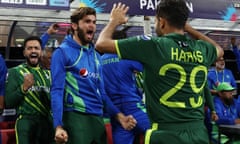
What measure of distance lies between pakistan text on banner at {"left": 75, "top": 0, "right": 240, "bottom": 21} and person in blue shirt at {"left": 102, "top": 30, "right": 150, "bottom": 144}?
163cm

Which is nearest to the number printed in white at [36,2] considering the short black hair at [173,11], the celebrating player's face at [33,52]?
the celebrating player's face at [33,52]

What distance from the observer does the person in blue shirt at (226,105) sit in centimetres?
650

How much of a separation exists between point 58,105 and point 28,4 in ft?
9.00

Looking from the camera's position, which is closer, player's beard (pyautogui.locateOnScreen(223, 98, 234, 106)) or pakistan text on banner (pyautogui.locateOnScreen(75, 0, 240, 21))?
pakistan text on banner (pyautogui.locateOnScreen(75, 0, 240, 21))

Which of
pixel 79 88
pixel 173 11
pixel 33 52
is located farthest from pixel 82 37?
pixel 33 52

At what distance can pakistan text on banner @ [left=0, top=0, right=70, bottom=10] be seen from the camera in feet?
18.1

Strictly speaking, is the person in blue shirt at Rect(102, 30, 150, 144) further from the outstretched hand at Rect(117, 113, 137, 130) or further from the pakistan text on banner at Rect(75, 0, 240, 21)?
the pakistan text on banner at Rect(75, 0, 240, 21)

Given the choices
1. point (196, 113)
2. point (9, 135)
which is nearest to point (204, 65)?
point (196, 113)

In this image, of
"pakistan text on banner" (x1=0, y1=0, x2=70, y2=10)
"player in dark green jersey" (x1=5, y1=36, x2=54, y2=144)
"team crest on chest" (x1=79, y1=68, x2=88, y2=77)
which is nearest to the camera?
"team crest on chest" (x1=79, y1=68, x2=88, y2=77)

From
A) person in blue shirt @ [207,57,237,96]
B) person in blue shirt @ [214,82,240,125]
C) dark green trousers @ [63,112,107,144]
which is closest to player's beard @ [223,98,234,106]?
person in blue shirt @ [214,82,240,125]

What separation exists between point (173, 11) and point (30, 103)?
7.74 feet

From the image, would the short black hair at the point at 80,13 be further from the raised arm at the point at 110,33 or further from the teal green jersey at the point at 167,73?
the teal green jersey at the point at 167,73

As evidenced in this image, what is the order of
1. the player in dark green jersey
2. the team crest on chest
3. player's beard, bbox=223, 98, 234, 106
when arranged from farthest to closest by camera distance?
1. player's beard, bbox=223, 98, 234, 106
2. the player in dark green jersey
3. the team crest on chest

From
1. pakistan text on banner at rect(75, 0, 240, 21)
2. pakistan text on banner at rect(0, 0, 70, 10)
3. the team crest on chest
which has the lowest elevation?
the team crest on chest
